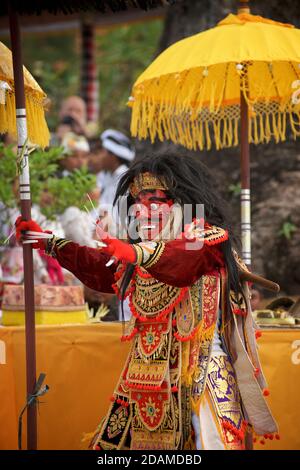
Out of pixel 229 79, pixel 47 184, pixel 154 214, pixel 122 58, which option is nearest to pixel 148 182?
pixel 154 214

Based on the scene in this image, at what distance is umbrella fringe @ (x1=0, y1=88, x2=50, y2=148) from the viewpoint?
4.86 m

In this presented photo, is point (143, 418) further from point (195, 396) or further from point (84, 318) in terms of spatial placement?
point (84, 318)

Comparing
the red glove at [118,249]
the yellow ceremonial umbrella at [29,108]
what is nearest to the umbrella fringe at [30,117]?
the yellow ceremonial umbrella at [29,108]

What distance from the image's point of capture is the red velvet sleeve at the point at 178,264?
155 inches

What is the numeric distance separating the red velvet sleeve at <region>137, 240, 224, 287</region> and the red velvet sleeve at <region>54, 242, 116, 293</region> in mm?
557

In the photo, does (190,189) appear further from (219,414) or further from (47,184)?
(47,184)

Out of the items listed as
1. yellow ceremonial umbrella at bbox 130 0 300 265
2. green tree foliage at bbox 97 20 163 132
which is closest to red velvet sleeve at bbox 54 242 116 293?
yellow ceremonial umbrella at bbox 130 0 300 265

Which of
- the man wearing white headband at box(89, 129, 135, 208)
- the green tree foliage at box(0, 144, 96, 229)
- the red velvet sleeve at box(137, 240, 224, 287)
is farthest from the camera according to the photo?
the man wearing white headband at box(89, 129, 135, 208)

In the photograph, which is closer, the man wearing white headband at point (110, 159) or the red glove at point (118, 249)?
the red glove at point (118, 249)

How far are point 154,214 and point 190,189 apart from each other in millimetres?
208

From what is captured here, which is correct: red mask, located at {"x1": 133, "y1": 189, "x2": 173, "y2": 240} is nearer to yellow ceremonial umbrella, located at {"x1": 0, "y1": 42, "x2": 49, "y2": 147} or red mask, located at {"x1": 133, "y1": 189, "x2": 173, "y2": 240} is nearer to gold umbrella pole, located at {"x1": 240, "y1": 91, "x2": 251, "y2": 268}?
yellow ceremonial umbrella, located at {"x1": 0, "y1": 42, "x2": 49, "y2": 147}

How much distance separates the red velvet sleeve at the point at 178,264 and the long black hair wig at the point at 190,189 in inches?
8.4

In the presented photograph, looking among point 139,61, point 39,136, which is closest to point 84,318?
point 39,136

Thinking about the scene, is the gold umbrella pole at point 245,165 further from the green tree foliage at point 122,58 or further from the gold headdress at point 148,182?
the green tree foliage at point 122,58
